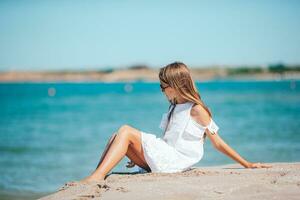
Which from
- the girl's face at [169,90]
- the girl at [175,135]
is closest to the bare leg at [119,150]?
the girl at [175,135]

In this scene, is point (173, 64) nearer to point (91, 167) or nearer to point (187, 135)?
point (187, 135)

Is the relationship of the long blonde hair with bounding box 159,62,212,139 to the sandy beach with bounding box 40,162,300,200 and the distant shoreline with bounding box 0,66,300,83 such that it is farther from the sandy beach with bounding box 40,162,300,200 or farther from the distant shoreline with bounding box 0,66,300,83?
the distant shoreline with bounding box 0,66,300,83

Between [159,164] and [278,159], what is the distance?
6.00 meters

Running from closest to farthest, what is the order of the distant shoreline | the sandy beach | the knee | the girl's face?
1. the sandy beach
2. the knee
3. the girl's face
4. the distant shoreline

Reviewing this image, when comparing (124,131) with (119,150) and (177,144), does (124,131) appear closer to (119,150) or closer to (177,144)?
(119,150)

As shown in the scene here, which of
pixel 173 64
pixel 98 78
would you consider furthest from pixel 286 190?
pixel 98 78

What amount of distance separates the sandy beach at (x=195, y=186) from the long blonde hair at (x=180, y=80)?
0.81 meters

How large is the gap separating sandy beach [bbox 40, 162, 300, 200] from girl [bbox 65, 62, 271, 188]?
0.18 m

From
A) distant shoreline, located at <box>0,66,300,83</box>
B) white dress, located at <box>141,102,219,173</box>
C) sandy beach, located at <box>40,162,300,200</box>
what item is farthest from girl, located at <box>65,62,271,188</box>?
distant shoreline, located at <box>0,66,300,83</box>

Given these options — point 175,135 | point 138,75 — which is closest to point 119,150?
point 175,135

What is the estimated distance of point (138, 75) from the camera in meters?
165

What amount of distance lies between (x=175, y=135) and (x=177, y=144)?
97mm

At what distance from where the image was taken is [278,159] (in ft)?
34.4

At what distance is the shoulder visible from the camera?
5.20 meters
